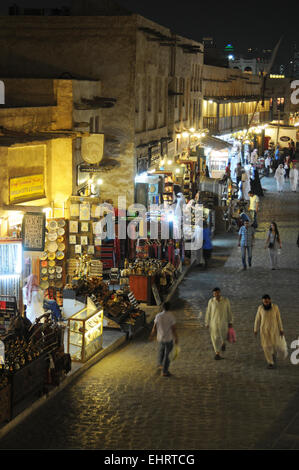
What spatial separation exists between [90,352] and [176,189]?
48.5 ft

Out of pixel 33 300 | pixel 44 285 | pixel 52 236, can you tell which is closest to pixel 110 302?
pixel 33 300

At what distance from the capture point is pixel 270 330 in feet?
40.9

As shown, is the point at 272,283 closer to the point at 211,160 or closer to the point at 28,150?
the point at 28,150

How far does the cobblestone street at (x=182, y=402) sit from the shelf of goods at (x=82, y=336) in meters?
0.30

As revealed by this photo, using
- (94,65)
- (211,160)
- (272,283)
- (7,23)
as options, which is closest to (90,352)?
(272,283)

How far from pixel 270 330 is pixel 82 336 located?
320 cm

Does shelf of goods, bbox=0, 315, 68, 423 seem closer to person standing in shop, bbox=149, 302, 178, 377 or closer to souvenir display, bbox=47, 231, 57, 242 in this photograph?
person standing in shop, bbox=149, 302, 178, 377

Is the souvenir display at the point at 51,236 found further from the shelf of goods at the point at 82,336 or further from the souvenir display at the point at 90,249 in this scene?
the shelf of goods at the point at 82,336

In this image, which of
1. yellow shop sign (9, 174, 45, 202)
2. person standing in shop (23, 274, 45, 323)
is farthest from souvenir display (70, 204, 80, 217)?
person standing in shop (23, 274, 45, 323)

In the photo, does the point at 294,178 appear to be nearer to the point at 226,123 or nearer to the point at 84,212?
the point at 226,123

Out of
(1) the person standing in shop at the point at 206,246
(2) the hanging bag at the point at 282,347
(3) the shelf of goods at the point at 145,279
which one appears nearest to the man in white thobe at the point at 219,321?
(2) the hanging bag at the point at 282,347

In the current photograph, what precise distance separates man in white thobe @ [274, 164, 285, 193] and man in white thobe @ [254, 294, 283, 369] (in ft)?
85.9

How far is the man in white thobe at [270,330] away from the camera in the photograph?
1245cm

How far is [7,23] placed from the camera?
21.7 meters
